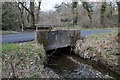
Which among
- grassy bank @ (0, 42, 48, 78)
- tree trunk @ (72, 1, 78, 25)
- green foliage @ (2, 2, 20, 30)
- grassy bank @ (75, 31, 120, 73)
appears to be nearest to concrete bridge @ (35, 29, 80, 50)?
grassy bank @ (75, 31, 120, 73)

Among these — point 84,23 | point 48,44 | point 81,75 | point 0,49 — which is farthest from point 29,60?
point 84,23

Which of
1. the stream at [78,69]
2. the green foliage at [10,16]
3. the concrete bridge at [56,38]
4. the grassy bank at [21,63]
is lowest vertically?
the stream at [78,69]

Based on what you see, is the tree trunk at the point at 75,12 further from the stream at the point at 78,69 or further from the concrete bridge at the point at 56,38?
the stream at the point at 78,69

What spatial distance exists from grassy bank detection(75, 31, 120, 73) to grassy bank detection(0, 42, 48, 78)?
3.22 metres

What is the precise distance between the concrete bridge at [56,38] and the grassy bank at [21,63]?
5.75 feet

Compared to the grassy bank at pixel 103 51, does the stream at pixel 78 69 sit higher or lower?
lower

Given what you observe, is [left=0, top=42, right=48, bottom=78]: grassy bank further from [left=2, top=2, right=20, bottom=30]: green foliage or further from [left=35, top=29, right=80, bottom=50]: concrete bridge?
[left=2, top=2, right=20, bottom=30]: green foliage

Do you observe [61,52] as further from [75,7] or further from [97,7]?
[97,7]

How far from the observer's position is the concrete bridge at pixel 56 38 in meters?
8.14

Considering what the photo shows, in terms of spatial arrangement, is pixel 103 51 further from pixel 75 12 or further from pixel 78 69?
pixel 75 12

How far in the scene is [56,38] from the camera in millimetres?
8781

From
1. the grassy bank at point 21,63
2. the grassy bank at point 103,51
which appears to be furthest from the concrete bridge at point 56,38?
the grassy bank at point 21,63

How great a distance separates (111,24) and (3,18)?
16445 millimetres

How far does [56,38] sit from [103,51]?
317cm
